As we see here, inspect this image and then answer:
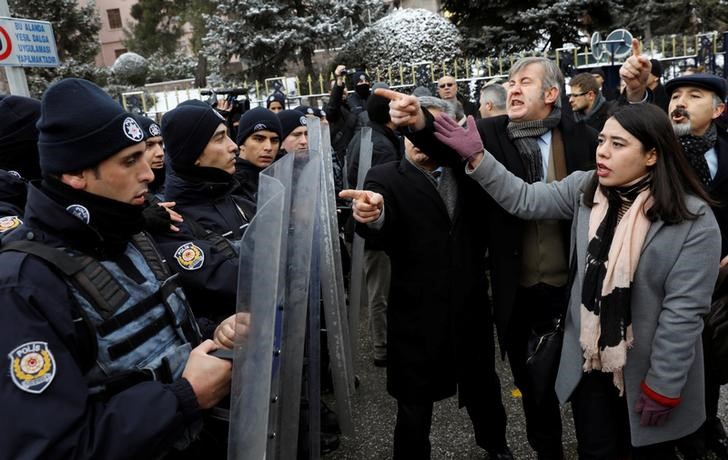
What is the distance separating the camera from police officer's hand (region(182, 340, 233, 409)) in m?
1.41

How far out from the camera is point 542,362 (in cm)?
236

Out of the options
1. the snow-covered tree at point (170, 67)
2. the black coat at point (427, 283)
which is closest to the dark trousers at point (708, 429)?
the black coat at point (427, 283)

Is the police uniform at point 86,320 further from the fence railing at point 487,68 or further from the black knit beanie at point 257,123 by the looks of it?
the fence railing at point 487,68

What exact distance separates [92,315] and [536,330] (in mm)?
1961

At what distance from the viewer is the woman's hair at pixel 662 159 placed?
1.99m

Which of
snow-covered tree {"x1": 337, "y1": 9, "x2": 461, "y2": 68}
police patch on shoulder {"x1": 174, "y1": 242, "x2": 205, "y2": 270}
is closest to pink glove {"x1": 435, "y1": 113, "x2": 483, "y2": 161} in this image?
police patch on shoulder {"x1": 174, "y1": 242, "x2": 205, "y2": 270}

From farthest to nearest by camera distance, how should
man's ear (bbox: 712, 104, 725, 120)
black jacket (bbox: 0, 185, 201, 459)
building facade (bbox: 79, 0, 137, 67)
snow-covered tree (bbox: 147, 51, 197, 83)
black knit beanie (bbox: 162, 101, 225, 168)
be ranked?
1. building facade (bbox: 79, 0, 137, 67)
2. snow-covered tree (bbox: 147, 51, 197, 83)
3. man's ear (bbox: 712, 104, 725, 120)
4. black knit beanie (bbox: 162, 101, 225, 168)
5. black jacket (bbox: 0, 185, 201, 459)

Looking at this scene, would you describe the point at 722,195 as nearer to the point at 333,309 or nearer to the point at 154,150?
the point at 333,309

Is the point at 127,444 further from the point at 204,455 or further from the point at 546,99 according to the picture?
the point at 546,99

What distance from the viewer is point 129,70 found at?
2152 centimetres

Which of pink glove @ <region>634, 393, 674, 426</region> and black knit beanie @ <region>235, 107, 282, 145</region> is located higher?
black knit beanie @ <region>235, 107, 282, 145</region>

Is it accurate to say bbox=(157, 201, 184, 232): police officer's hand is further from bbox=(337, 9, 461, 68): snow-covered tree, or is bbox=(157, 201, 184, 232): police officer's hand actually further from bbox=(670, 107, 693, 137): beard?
bbox=(337, 9, 461, 68): snow-covered tree

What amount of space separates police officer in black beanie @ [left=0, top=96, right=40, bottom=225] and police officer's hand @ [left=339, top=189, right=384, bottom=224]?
1516 millimetres

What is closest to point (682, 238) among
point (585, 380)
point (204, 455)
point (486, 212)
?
point (585, 380)
